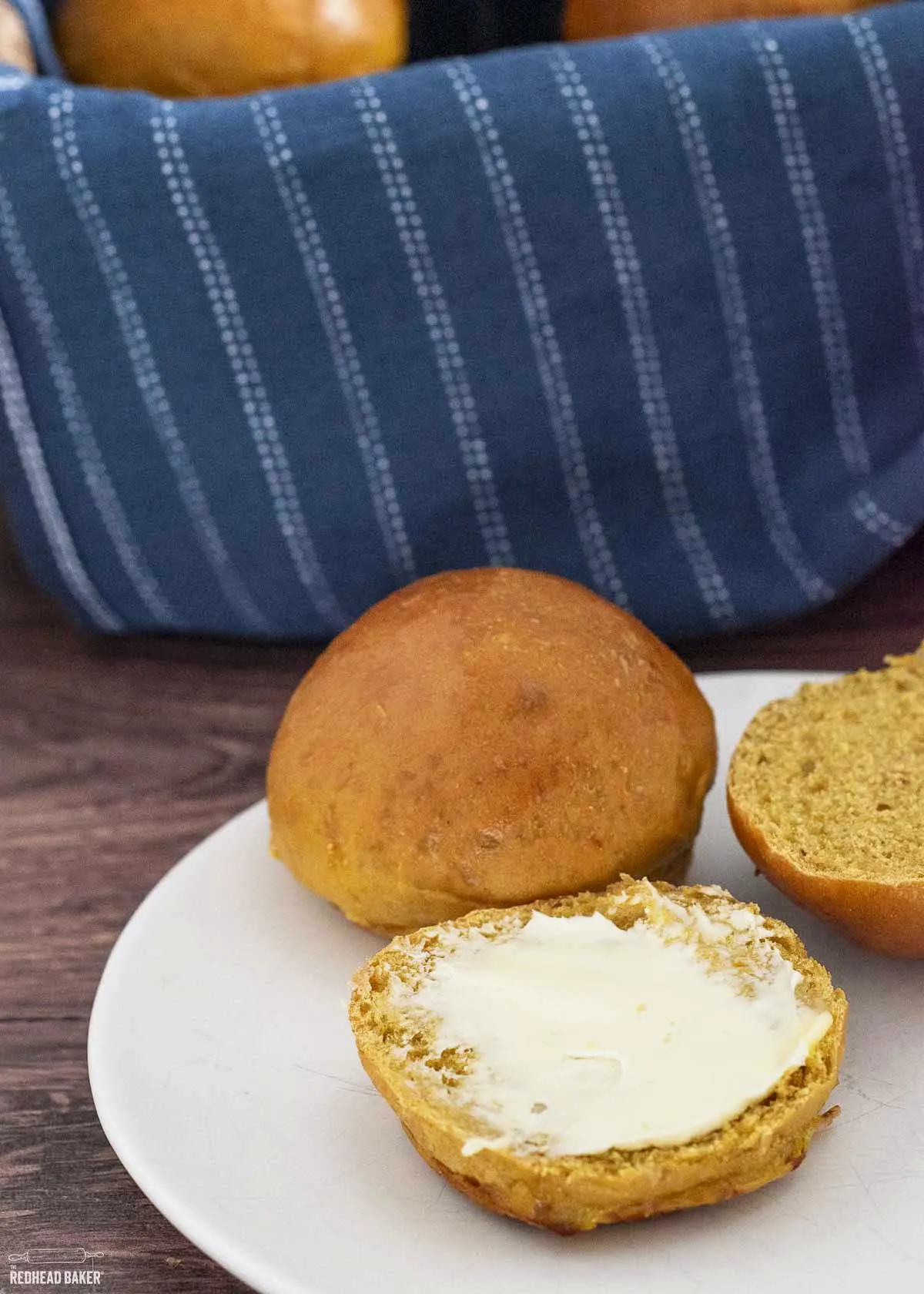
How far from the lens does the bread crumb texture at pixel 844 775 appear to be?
1067 mm

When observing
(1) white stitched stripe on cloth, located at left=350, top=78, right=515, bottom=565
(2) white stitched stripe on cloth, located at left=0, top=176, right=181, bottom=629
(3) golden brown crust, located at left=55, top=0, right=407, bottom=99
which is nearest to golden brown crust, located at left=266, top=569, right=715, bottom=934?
(1) white stitched stripe on cloth, located at left=350, top=78, right=515, bottom=565

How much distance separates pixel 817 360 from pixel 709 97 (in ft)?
1.11

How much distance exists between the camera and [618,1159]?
823 millimetres

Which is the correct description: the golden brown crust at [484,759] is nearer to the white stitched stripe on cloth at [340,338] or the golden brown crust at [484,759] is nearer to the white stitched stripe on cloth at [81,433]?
the white stitched stripe on cloth at [340,338]

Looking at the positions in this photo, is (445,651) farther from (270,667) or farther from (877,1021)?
(270,667)

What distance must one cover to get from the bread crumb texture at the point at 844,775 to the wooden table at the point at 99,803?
0.43m

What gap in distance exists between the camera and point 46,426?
167cm

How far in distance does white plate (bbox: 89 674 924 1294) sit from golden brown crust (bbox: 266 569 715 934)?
100mm

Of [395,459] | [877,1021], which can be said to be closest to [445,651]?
[877,1021]

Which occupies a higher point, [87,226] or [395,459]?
[87,226]

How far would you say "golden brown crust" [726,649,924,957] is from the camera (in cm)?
103

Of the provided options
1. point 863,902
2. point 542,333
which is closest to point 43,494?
point 542,333

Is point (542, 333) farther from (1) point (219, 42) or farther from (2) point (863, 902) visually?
(2) point (863, 902)

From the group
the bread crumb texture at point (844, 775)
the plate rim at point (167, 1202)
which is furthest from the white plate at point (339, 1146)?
the bread crumb texture at point (844, 775)
